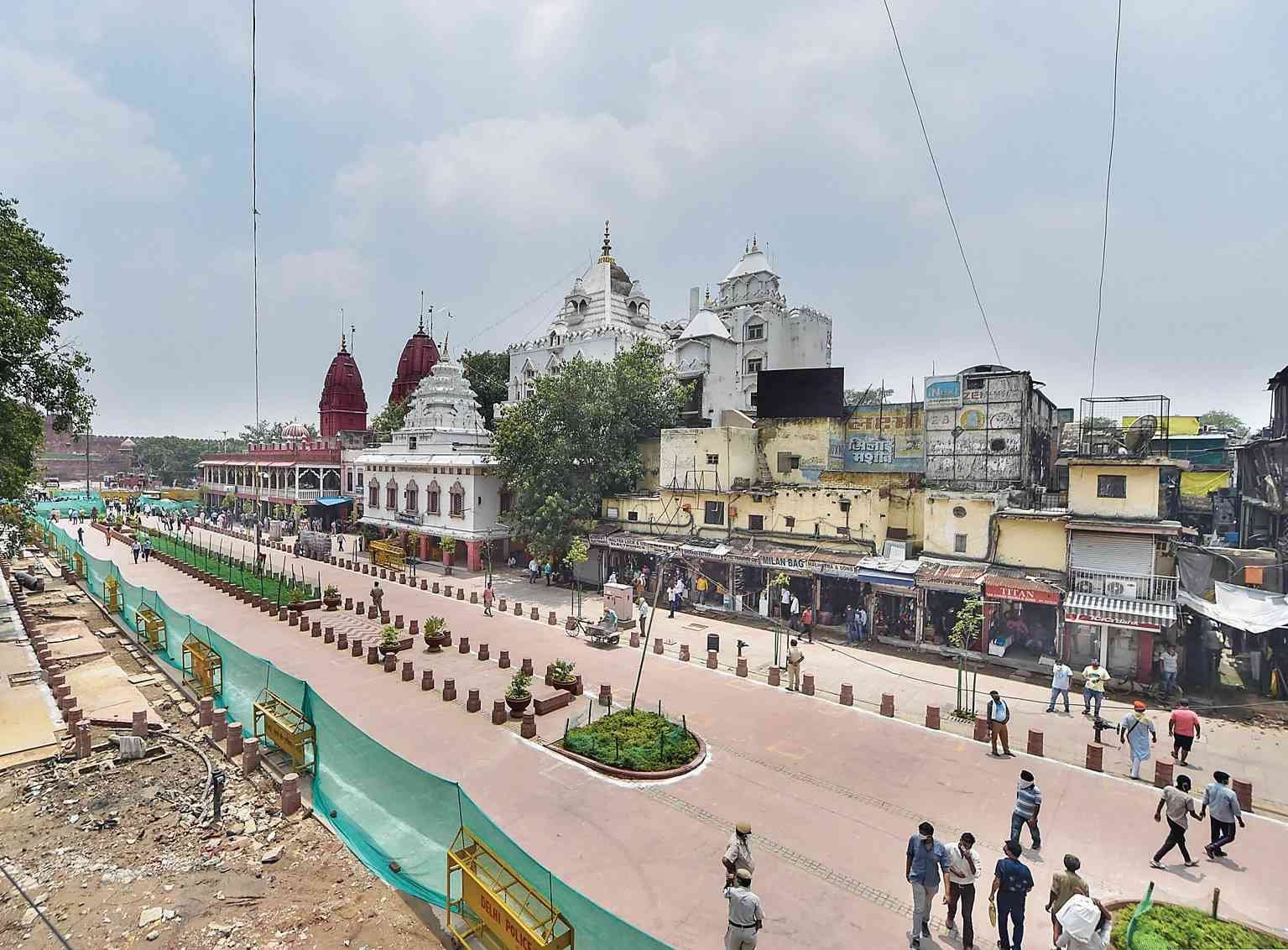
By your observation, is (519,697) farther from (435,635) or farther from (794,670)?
(794,670)

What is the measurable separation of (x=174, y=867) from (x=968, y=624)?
19.0 meters

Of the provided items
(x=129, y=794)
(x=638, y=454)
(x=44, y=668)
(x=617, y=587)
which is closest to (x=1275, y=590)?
(x=617, y=587)

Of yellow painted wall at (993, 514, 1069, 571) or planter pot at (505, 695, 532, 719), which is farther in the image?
yellow painted wall at (993, 514, 1069, 571)

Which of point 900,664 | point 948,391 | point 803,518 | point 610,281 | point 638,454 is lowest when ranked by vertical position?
point 900,664

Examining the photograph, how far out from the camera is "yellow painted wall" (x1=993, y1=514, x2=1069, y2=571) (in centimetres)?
1961

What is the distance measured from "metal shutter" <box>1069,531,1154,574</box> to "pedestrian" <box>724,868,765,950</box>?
16906 millimetres

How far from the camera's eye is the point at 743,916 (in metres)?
6.88

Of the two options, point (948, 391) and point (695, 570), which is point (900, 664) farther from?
point (948, 391)

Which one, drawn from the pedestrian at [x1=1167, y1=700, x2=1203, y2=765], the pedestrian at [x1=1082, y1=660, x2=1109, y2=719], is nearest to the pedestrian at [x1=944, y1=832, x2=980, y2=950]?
the pedestrian at [x1=1167, y1=700, x2=1203, y2=765]

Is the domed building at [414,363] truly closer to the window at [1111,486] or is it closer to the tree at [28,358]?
the tree at [28,358]

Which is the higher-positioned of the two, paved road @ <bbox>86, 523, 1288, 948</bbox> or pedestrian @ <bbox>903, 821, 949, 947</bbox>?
pedestrian @ <bbox>903, 821, 949, 947</bbox>

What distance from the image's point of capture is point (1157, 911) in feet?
25.5

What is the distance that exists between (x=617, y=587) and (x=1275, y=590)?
18.5 metres

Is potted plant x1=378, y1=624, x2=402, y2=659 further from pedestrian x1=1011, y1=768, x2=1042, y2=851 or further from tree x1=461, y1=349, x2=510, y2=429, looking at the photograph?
tree x1=461, y1=349, x2=510, y2=429
